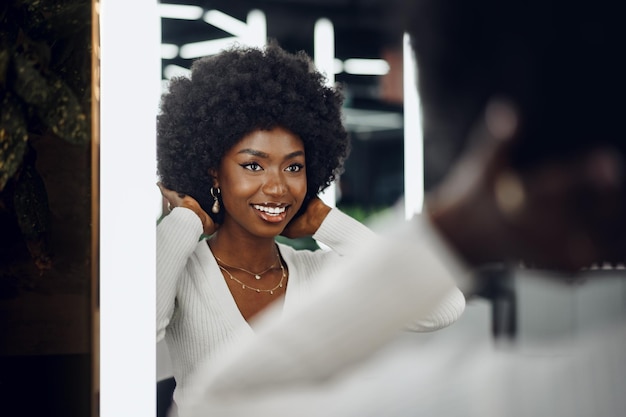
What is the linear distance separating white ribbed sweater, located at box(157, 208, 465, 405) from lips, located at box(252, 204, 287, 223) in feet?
0.42

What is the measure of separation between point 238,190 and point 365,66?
22.3 inches

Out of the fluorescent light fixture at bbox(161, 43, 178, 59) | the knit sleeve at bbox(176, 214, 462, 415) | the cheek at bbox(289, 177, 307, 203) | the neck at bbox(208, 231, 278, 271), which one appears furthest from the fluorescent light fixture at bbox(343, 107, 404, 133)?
the knit sleeve at bbox(176, 214, 462, 415)

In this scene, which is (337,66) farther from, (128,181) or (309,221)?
(128,181)

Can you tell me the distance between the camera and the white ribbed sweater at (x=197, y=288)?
6.77 ft

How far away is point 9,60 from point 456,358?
6.19 ft

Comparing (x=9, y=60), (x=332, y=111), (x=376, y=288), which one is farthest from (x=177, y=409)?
(x=9, y=60)

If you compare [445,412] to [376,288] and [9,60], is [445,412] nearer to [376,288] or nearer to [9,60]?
[376,288]

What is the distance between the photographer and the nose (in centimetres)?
207

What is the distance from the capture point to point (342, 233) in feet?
6.84

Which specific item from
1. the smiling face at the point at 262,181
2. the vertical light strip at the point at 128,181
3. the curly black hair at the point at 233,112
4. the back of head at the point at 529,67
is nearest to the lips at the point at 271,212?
the smiling face at the point at 262,181

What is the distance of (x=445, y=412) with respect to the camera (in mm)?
1602

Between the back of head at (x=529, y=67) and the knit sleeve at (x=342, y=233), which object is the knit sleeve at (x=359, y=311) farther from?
the knit sleeve at (x=342, y=233)

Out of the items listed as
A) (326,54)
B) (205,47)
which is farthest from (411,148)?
(205,47)

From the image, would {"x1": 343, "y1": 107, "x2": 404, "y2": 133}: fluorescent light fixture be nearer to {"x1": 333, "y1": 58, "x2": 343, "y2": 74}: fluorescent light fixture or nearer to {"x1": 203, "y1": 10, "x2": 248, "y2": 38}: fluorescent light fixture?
{"x1": 333, "y1": 58, "x2": 343, "y2": 74}: fluorescent light fixture
